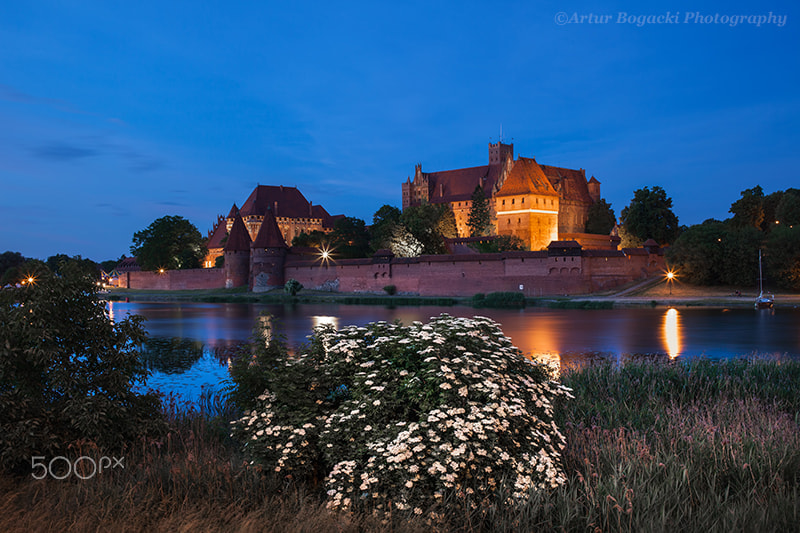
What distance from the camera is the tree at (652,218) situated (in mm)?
51438

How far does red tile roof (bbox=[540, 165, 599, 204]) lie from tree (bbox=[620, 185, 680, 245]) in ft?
50.5

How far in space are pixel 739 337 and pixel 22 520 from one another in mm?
19229

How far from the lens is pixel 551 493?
11.5 feet

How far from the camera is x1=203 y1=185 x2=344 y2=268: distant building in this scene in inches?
2712

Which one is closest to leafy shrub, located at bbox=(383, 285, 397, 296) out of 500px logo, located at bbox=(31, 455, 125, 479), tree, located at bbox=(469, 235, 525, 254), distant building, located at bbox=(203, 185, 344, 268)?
tree, located at bbox=(469, 235, 525, 254)

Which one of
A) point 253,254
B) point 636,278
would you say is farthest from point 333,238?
point 636,278

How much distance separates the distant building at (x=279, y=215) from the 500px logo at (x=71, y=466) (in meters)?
64.4

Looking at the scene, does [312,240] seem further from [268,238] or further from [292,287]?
[292,287]

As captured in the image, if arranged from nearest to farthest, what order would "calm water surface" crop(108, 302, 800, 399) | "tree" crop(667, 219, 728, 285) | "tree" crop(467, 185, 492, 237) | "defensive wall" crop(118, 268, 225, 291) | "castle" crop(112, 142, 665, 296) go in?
"calm water surface" crop(108, 302, 800, 399) < "tree" crop(667, 219, 728, 285) < "castle" crop(112, 142, 665, 296) < "defensive wall" crop(118, 268, 225, 291) < "tree" crop(467, 185, 492, 237)

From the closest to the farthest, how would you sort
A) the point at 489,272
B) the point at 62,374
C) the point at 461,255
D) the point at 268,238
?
the point at 62,374 → the point at 489,272 → the point at 461,255 → the point at 268,238

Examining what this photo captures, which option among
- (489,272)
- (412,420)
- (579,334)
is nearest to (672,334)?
(579,334)

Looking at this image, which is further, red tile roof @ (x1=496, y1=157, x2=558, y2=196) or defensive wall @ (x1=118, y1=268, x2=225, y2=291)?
red tile roof @ (x1=496, y1=157, x2=558, y2=196)

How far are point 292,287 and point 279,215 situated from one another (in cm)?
2825

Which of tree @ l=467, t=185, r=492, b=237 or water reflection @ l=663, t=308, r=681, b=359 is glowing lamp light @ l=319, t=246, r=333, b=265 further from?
water reflection @ l=663, t=308, r=681, b=359
